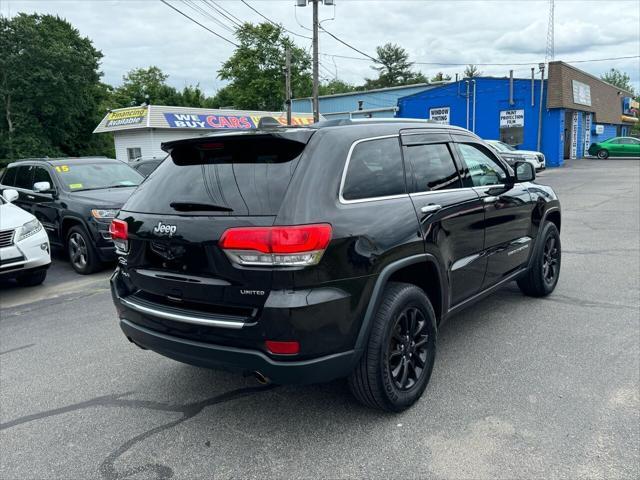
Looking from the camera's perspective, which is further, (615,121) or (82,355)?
(615,121)

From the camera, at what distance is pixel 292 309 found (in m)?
2.68

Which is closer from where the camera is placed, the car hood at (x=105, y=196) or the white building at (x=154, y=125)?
the car hood at (x=105, y=196)

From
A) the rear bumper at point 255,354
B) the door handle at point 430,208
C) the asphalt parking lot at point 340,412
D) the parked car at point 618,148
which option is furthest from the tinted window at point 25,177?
the parked car at point 618,148

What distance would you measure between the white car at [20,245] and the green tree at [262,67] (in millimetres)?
51820

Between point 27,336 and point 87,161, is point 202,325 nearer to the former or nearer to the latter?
point 27,336

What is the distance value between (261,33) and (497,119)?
33359 mm

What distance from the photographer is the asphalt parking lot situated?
284 centimetres

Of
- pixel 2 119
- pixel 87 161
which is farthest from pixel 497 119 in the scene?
pixel 2 119

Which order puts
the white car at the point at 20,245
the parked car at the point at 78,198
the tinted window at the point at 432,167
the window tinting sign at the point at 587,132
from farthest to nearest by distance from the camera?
the window tinting sign at the point at 587,132, the parked car at the point at 78,198, the white car at the point at 20,245, the tinted window at the point at 432,167

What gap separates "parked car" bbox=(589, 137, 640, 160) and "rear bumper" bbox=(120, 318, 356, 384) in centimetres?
3691

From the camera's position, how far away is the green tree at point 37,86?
35.7 meters

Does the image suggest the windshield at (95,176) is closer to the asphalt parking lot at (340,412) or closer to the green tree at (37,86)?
the asphalt parking lot at (340,412)

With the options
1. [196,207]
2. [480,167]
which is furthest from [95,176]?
[480,167]

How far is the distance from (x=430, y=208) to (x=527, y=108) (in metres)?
31.0
